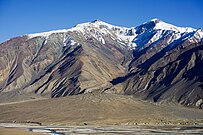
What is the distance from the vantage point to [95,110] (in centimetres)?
16250

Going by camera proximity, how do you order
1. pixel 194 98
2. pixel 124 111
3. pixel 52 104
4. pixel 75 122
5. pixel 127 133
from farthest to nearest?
pixel 194 98
pixel 52 104
pixel 124 111
pixel 75 122
pixel 127 133

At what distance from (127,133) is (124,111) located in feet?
226

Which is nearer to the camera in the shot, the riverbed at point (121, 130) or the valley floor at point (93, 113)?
the riverbed at point (121, 130)

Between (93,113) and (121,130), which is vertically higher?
(93,113)

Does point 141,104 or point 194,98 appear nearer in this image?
point 141,104

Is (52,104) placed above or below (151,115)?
above

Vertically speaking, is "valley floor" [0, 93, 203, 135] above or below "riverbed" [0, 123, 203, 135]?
above

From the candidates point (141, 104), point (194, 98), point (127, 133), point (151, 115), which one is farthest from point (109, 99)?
point (127, 133)

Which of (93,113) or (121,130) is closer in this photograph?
(121,130)

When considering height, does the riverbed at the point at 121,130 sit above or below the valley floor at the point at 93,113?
below

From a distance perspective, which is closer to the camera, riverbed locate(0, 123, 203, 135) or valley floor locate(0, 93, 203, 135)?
riverbed locate(0, 123, 203, 135)

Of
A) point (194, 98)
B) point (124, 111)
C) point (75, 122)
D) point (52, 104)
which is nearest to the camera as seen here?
point (75, 122)

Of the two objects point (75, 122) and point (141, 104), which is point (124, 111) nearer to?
point (141, 104)

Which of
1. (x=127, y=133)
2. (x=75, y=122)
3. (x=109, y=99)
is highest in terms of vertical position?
(x=109, y=99)
